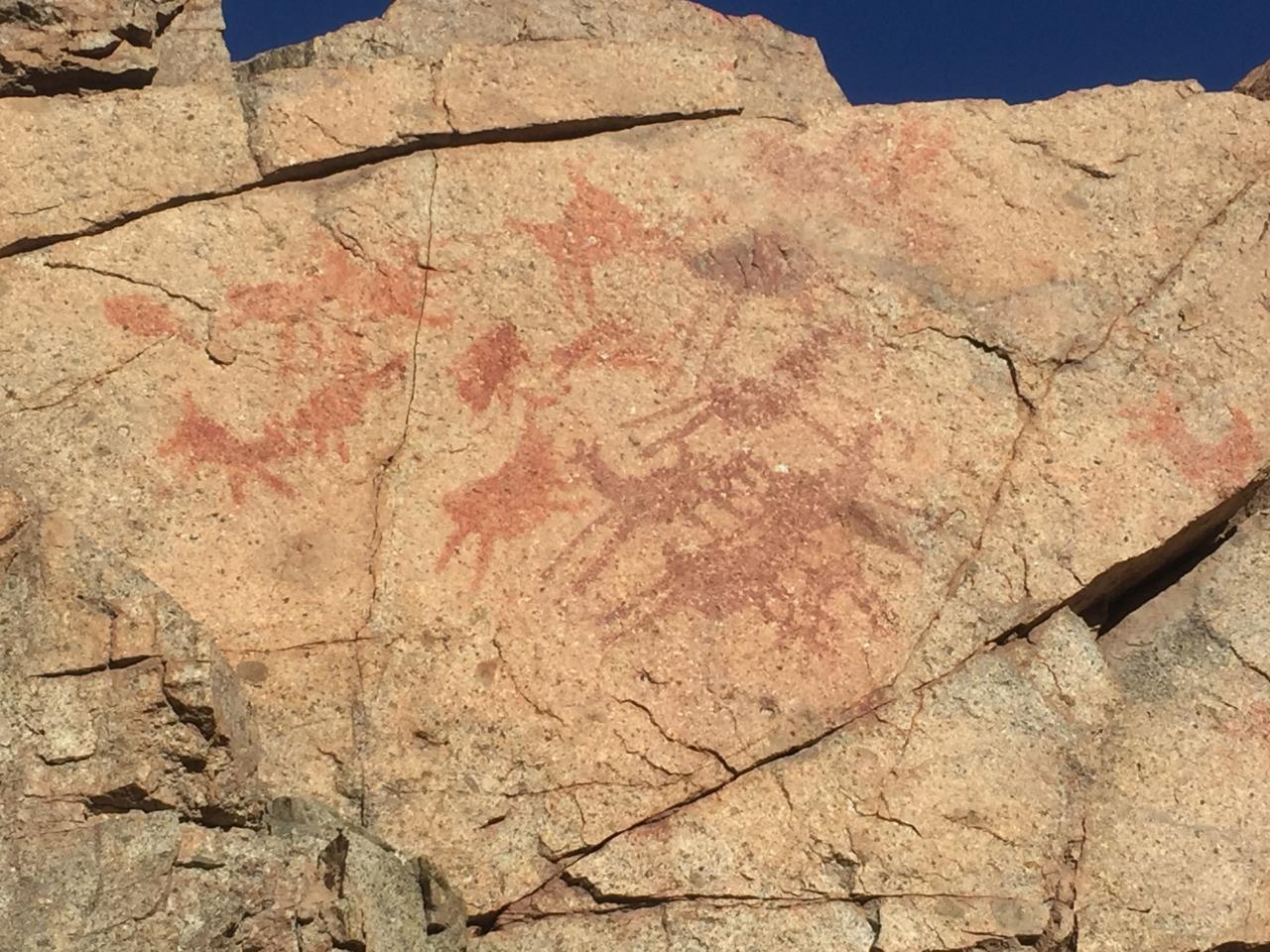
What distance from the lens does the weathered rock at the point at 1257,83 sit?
3.95 meters

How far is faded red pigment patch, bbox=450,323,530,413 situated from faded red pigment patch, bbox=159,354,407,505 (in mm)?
138

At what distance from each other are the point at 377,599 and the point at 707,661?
0.66 metres

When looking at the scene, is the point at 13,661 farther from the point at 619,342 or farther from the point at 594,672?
the point at 619,342

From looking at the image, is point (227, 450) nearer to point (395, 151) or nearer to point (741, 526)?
point (395, 151)

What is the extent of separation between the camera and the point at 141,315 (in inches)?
114

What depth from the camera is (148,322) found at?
2900 millimetres

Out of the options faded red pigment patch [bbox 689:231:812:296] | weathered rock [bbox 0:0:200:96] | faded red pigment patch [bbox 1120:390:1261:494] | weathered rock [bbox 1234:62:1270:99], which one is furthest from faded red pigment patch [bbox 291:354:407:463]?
weathered rock [bbox 1234:62:1270:99]

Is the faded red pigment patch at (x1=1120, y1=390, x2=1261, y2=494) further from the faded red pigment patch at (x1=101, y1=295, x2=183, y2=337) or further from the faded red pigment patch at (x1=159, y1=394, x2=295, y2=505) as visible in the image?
the faded red pigment patch at (x1=101, y1=295, x2=183, y2=337)

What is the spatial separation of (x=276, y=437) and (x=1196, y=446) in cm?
198

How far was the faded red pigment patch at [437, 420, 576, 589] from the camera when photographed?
9.39 ft

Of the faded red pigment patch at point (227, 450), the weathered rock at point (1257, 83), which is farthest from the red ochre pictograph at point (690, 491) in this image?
the weathered rock at point (1257, 83)

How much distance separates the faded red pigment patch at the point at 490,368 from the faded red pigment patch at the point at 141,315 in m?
0.58

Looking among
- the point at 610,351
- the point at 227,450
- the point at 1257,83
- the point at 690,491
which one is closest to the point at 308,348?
the point at 227,450

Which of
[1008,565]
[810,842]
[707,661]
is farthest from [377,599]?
[1008,565]
